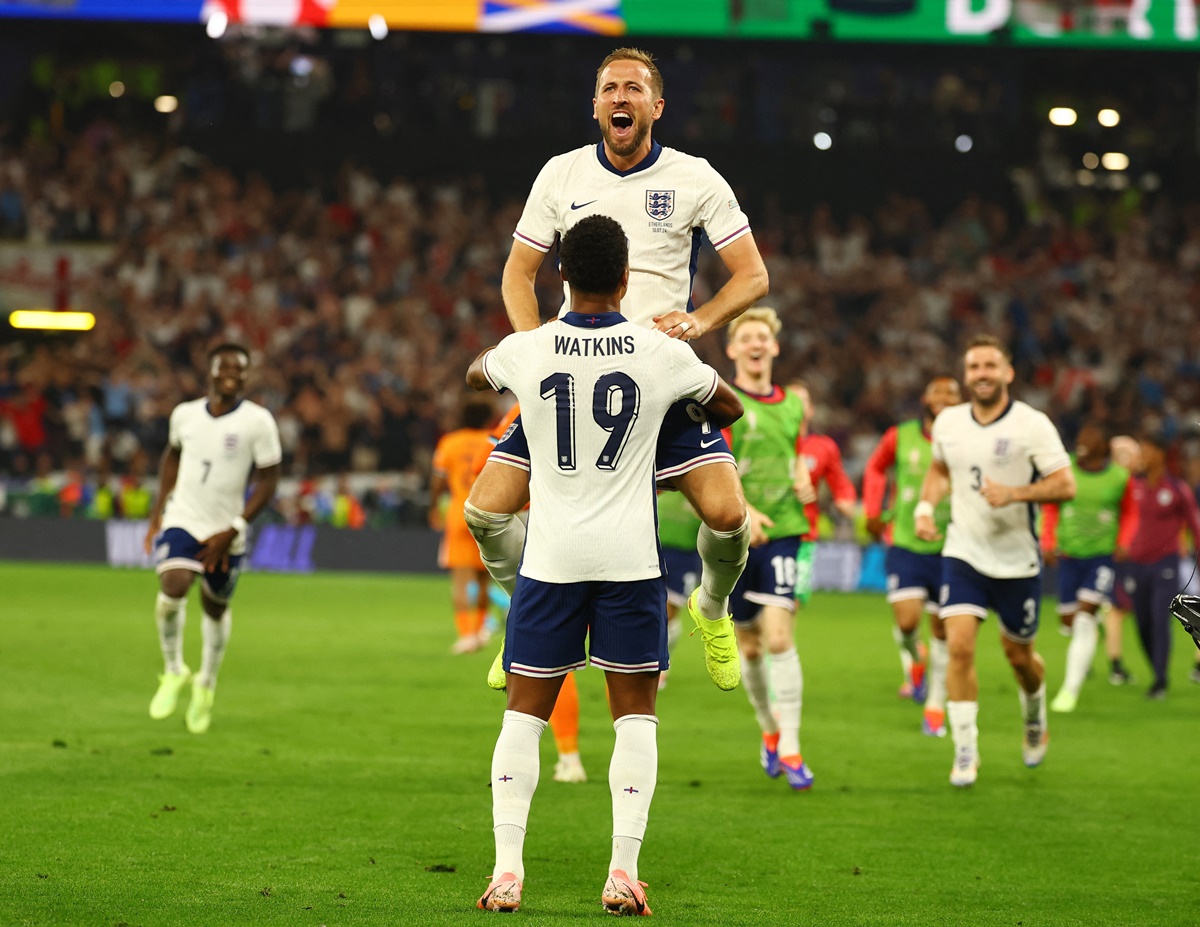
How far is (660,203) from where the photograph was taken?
666cm

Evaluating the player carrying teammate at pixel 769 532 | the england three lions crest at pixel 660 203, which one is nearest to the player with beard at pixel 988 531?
the player carrying teammate at pixel 769 532

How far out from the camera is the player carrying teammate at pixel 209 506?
36.2 feet

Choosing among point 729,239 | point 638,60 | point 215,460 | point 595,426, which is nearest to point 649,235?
point 729,239

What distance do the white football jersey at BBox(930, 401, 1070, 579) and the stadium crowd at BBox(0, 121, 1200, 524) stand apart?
1741 cm

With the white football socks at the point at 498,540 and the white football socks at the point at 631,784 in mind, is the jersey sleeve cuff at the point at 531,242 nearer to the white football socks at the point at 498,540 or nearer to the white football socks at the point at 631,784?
the white football socks at the point at 498,540

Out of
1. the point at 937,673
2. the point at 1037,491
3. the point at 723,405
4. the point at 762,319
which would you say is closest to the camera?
the point at 723,405

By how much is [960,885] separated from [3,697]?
26.1 feet

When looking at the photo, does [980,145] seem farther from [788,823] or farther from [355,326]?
[788,823]

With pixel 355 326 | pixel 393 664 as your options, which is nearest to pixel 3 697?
pixel 393 664

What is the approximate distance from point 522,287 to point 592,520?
137 cm

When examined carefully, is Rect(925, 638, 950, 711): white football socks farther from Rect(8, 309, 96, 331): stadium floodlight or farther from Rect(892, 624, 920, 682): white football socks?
Rect(8, 309, 96, 331): stadium floodlight

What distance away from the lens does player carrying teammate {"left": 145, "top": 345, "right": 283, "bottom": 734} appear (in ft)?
36.2

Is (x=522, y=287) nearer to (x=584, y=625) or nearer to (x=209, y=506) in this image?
(x=584, y=625)

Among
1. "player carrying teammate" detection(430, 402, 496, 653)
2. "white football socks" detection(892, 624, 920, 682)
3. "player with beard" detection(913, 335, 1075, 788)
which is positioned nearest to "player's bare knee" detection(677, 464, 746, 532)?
"player with beard" detection(913, 335, 1075, 788)
